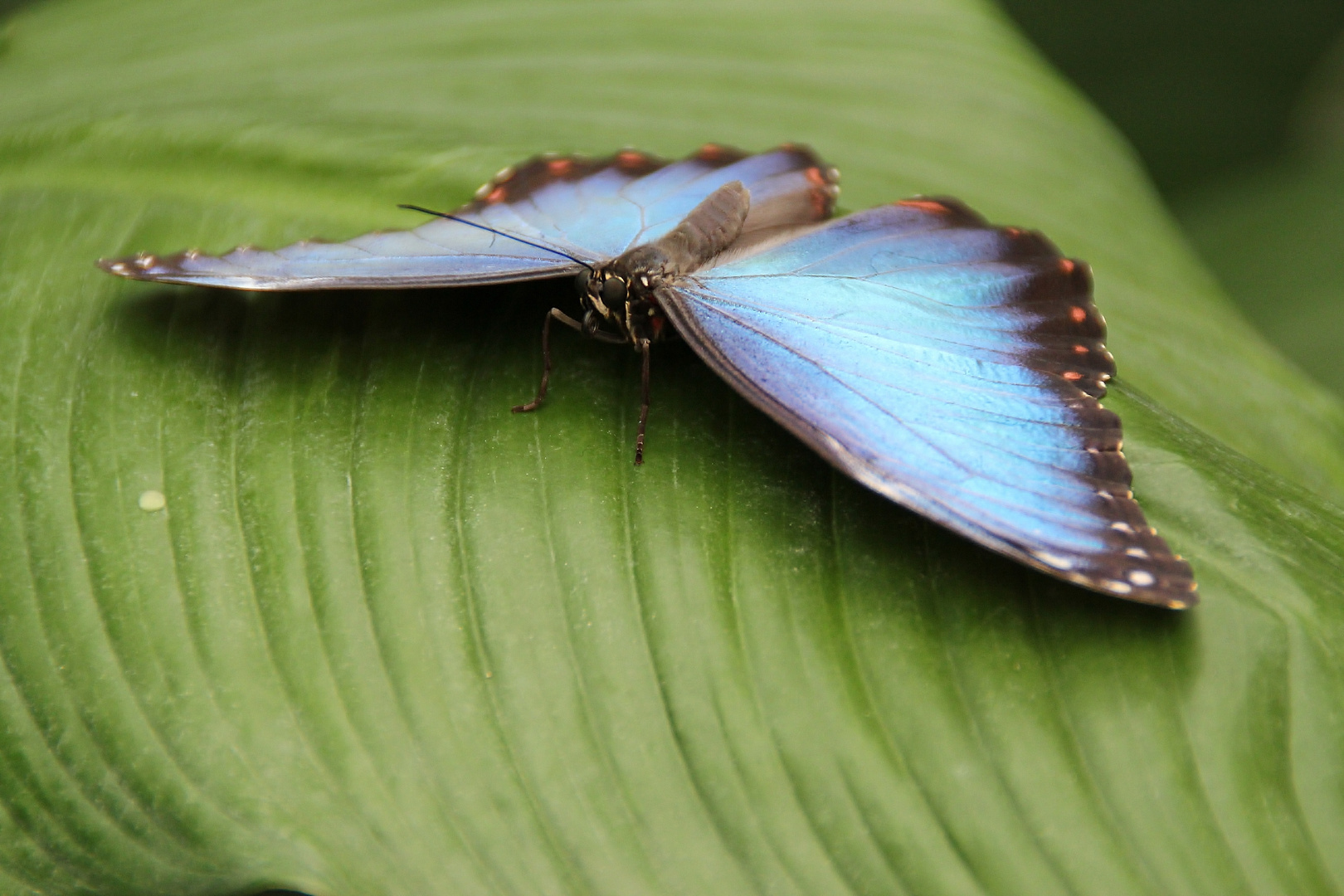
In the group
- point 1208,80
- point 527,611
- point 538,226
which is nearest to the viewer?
point 527,611

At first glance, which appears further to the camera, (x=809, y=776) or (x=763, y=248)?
(x=763, y=248)

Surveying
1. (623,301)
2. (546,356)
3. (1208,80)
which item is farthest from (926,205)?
(1208,80)

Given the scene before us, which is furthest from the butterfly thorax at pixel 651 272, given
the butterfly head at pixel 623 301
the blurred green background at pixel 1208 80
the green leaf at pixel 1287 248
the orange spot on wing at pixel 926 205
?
the blurred green background at pixel 1208 80

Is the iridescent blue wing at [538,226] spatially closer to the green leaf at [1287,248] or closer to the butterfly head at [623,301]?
the butterfly head at [623,301]

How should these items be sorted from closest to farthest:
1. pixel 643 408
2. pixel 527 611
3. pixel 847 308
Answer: pixel 527 611 → pixel 643 408 → pixel 847 308

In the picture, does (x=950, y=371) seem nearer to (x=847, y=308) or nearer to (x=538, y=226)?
(x=847, y=308)

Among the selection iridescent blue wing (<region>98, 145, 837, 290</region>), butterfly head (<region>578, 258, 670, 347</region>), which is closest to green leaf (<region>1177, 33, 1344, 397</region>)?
iridescent blue wing (<region>98, 145, 837, 290</region>)


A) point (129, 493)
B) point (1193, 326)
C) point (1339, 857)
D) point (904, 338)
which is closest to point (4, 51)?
point (129, 493)

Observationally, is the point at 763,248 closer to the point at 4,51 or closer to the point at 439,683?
the point at 439,683
